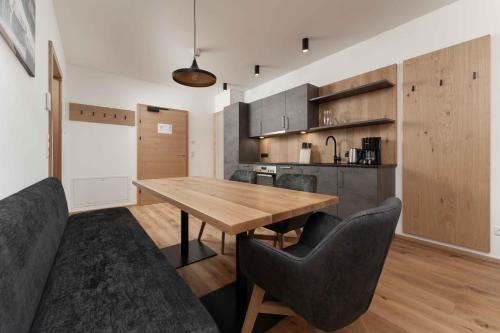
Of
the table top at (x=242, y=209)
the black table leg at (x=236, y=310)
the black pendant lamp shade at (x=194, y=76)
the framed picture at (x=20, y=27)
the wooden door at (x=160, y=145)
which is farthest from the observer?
the wooden door at (x=160, y=145)

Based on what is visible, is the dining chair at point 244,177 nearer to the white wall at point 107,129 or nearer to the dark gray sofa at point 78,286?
the dark gray sofa at point 78,286

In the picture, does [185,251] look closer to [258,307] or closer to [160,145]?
[258,307]

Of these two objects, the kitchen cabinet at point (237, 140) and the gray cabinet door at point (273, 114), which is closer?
the gray cabinet door at point (273, 114)

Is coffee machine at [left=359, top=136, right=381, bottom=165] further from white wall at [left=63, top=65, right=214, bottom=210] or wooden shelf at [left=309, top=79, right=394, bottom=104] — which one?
white wall at [left=63, top=65, right=214, bottom=210]

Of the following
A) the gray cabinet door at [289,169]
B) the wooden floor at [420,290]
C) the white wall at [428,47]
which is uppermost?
the white wall at [428,47]

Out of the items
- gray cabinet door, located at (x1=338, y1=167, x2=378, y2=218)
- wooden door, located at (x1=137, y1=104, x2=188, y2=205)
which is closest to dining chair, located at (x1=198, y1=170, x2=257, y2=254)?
gray cabinet door, located at (x1=338, y1=167, x2=378, y2=218)

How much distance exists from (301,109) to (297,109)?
8cm

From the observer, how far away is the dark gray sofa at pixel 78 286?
2.03ft

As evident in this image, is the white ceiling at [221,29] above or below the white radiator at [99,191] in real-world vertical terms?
above

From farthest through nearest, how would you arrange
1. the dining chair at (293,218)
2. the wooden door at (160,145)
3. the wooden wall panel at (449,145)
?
the wooden door at (160,145)
the wooden wall panel at (449,145)
the dining chair at (293,218)

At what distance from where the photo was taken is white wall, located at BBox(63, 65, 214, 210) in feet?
12.3

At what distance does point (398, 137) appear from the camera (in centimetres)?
268

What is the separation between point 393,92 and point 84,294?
3.34 meters

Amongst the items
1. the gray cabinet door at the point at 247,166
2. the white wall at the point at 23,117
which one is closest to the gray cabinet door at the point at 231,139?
the gray cabinet door at the point at 247,166
